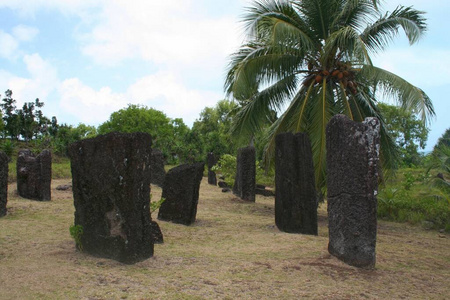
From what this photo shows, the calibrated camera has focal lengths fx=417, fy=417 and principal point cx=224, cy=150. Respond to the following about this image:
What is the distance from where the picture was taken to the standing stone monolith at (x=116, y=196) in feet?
18.6

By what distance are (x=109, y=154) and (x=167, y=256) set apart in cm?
171

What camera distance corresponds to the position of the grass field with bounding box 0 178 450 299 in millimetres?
4742

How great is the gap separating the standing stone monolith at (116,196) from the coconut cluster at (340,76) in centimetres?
790

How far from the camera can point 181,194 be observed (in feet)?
30.9

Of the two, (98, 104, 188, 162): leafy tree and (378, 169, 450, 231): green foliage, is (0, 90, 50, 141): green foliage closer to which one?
(98, 104, 188, 162): leafy tree

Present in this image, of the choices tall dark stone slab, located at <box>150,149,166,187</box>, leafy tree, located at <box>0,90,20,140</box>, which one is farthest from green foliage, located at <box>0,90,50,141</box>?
tall dark stone slab, located at <box>150,149,166,187</box>

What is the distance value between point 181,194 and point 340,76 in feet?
19.8

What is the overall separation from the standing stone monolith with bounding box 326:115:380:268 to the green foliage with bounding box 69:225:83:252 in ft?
12.3

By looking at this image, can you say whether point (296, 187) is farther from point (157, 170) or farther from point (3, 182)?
point (157, 170)

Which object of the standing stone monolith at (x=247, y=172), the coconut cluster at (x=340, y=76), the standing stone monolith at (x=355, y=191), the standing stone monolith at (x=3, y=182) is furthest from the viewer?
the standing stone monolith at (x=247, y=172)

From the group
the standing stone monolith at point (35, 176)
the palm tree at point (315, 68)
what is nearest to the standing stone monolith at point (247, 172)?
the palm tree at point (315, 68)

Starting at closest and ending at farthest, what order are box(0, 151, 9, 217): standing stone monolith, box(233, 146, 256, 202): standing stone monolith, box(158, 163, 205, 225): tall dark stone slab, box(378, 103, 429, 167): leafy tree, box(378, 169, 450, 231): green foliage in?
box(0, 151, 9, 217): standing stone monolith → box(158, 163, 205, 225): tall dark stone slab → box(378, 169, 450, 231): green foliage → box(233, 146, 256, 202): standing stone monolith → box(378, 103, 429, 167): leafy tree

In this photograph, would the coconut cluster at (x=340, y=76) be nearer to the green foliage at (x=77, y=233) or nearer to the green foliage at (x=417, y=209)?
the green foliage at (x=417, y=209)

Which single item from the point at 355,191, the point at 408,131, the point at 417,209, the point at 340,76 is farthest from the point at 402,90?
the point at 408,131
